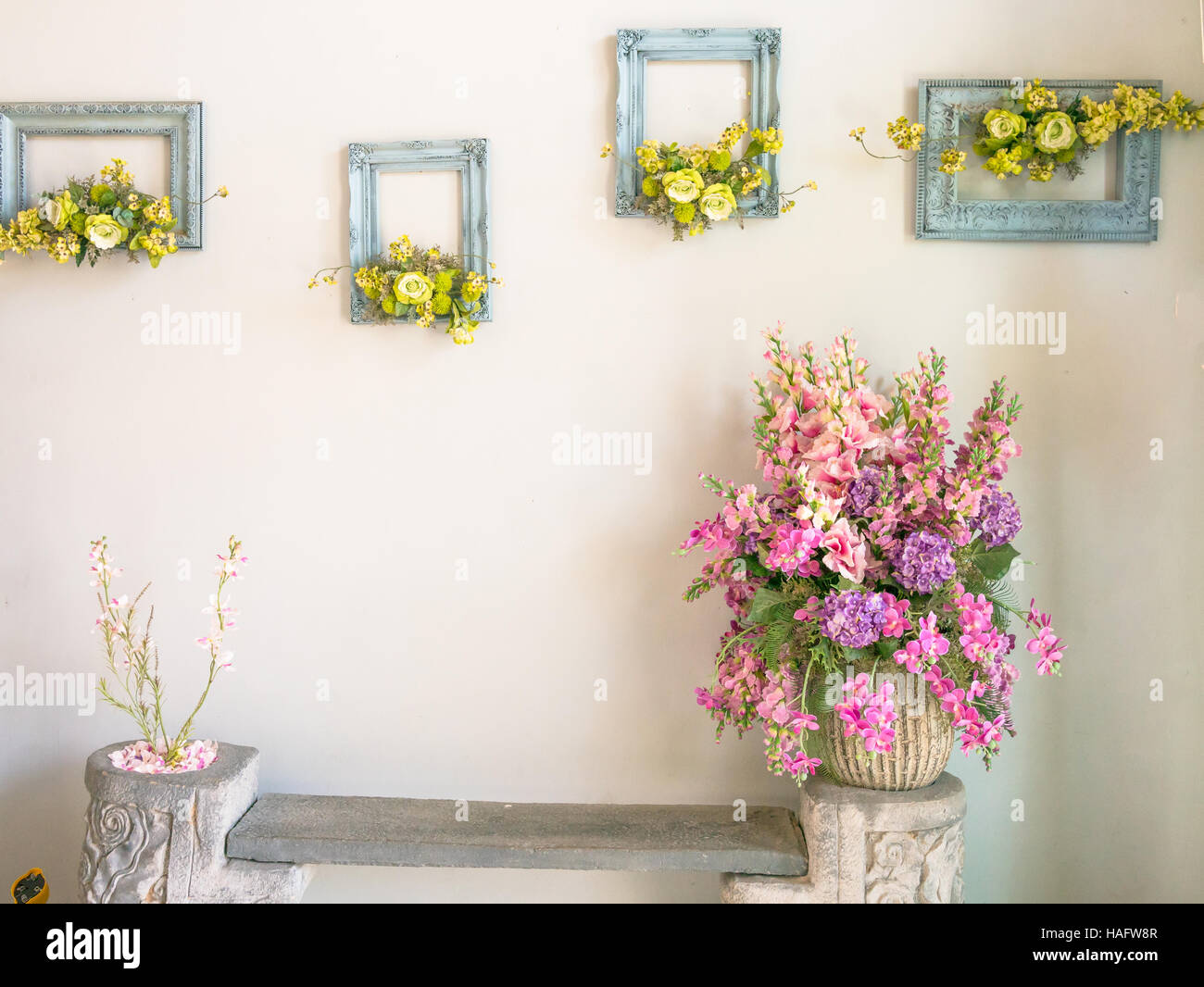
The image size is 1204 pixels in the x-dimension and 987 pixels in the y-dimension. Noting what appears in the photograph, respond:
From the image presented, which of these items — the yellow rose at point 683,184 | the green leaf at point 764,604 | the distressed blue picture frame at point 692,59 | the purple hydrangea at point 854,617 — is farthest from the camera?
the distressed blue picture frame at point 692,59

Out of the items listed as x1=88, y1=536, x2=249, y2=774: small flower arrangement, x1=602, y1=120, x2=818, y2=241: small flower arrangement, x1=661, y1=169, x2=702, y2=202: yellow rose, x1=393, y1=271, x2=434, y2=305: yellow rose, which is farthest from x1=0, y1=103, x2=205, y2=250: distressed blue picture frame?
x1=661, y1=169, x2=702, y2=202: yellow rose

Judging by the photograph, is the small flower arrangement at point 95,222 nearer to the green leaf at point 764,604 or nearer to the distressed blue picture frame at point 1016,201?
the green leaf at point 764,604

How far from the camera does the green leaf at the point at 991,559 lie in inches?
75.2

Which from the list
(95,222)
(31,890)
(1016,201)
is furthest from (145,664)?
(1016,201)

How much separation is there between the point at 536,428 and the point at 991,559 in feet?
3.53

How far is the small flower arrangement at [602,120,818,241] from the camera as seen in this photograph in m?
→ 2.09

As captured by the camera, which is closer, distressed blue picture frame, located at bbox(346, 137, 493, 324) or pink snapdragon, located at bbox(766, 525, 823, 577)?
pink snapdragon, located at bbox(766, 525, 823, 577)

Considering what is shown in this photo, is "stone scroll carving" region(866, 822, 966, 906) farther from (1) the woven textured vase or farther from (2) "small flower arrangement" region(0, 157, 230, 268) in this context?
(2) "small flower arrangement" region(0, 157, 230, 268)

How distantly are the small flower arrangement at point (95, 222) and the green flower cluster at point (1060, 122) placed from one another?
6.02 feet

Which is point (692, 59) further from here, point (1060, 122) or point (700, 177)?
point (1060, 122)

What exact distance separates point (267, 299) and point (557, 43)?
37.3 inches

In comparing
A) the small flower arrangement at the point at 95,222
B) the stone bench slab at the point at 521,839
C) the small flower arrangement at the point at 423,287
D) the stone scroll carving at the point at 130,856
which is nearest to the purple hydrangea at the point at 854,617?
the stone bench slab at the point at 521,839

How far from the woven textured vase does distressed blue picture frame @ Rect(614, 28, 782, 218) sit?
1181 millimetres

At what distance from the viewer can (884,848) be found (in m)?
1.91
